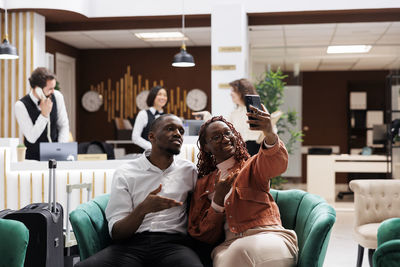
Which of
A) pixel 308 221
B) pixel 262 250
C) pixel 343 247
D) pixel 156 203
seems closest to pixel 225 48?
pixel 343 247

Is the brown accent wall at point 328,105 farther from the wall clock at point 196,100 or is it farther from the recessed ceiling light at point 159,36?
the recessed ceiling light at point 159,36

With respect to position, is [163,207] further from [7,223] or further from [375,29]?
[375,29]

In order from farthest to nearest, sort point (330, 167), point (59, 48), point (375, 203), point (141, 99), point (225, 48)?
point (141, 99), point (59, 48), point (330, 167), point (225, 48), point (375, 203)

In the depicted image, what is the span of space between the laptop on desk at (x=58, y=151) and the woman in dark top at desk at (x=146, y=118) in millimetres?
1098

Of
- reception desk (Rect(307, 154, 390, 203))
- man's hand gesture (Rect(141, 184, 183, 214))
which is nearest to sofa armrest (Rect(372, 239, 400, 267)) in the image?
man's hand gesture (Rect(141, 184, 183, 214))

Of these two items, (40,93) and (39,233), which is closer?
(39,233)

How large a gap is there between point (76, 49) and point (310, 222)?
9.33m

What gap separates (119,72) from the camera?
11375 millimetres

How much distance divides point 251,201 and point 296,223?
19.9 inches

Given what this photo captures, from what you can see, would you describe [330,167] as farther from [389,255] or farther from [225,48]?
[389,255]

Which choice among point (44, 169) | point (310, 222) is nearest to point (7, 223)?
point (310, 222)

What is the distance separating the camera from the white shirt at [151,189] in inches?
116

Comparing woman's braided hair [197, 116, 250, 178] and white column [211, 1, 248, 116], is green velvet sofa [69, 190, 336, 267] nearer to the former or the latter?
woman's braided hair [197, 116, 250, 178]

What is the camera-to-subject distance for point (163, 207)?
2.74 m
